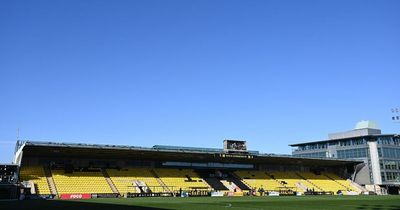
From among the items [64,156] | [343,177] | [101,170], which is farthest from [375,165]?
[64,156]

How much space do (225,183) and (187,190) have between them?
36.5 feet

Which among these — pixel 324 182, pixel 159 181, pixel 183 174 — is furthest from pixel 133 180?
pixel 324 182

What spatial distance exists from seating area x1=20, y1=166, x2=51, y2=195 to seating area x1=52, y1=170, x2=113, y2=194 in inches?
71.6

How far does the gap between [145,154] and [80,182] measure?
1331cm

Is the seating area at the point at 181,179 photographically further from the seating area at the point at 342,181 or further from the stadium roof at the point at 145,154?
the seating area at the point at 342,181

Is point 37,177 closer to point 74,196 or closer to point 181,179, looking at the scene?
→ point 74,196

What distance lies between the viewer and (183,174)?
3236 inches

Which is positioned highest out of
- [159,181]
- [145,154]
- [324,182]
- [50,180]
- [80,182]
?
[145,154]

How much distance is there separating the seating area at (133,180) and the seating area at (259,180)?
2088 centimetres

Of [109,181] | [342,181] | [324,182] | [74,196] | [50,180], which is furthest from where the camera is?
[342,181]

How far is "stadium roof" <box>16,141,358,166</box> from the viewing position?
64.8 m

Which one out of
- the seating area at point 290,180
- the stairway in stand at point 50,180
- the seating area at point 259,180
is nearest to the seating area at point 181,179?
the seating area at point 259,180

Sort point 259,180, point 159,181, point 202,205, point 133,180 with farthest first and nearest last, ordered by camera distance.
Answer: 1. point 259,180
2. point 159,181
3. point 133,180
4. point 202,205

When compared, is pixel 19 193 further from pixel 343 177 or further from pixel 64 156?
pixel 343 177
